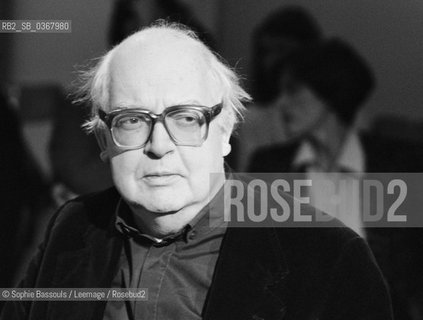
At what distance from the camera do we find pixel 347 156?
3018mm

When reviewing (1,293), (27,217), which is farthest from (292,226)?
(27,217)

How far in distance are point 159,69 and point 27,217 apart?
1.62 meters

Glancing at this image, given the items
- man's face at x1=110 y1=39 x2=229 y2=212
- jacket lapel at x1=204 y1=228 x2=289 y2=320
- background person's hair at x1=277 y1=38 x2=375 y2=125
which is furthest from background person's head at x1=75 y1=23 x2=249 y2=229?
background person's hair at x1=277 y1=38 x2=375 y2=125

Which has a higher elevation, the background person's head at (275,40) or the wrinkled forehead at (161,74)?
the background person's head at (275,40)

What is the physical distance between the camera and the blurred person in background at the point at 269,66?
10.0 feet

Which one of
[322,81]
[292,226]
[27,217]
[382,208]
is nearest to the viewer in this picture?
[292,226]

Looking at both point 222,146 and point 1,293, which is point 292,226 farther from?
point 1,293

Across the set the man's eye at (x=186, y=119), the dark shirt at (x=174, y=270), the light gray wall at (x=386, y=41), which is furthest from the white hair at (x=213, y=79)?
the light gray wall at (x=386, y=41)

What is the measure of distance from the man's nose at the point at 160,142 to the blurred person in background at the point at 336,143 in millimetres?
1104

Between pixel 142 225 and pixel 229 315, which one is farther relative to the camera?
pixel 142 225

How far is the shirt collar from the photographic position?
2988mm

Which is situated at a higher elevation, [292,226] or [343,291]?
[292,226]

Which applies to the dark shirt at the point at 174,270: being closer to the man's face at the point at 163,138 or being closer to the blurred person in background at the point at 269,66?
the man's face at the point at 163,138

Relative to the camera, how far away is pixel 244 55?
3.07 m
